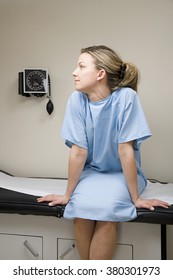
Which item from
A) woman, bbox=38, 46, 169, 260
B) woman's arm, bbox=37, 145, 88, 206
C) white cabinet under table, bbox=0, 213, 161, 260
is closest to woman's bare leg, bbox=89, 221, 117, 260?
woman, bbox=38, 46, 169, 260

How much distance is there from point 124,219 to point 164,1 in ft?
4.20

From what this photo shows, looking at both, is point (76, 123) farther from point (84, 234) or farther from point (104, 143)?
point (84, 234)

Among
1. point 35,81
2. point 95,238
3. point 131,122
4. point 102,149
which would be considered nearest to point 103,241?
point 95,238

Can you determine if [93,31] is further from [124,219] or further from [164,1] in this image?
[124,219]

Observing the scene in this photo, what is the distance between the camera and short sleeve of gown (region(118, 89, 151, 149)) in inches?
51.1

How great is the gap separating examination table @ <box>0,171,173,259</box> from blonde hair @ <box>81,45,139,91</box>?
547 millimetres

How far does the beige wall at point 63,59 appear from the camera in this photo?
5.81 ft

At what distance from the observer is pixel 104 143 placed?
1.39 m

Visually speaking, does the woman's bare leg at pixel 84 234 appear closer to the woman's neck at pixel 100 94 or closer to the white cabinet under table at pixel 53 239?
the white cabinet under table at pixel 53 239

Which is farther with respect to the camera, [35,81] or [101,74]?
[35,81]

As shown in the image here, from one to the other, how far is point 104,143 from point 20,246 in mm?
670

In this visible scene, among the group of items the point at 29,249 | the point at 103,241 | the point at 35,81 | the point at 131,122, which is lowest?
the point at 29,249

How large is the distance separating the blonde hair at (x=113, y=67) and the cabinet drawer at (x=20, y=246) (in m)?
0.84
